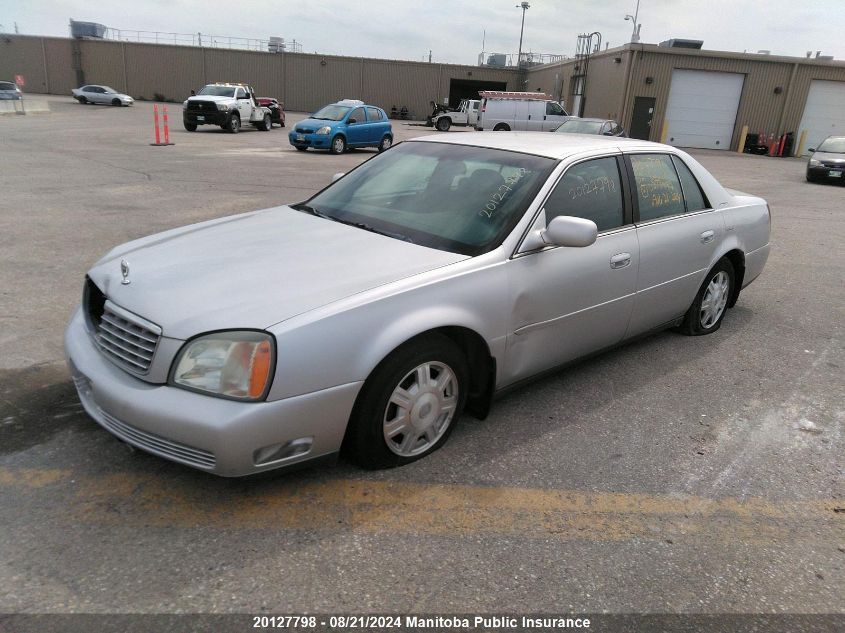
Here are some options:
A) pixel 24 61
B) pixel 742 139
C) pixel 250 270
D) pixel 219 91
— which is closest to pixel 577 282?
pixel 250 270

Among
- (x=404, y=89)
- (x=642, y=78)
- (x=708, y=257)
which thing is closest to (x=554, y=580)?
(x=708, y=257)

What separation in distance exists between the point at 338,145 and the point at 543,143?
16.6 meters

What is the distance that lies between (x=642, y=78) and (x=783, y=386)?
3143 centimetres

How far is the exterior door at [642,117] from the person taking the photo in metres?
32.2

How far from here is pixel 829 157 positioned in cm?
1830

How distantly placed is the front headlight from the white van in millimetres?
29577

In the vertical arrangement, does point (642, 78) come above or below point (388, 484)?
above

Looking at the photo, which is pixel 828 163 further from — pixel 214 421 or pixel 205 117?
pixel 205 117

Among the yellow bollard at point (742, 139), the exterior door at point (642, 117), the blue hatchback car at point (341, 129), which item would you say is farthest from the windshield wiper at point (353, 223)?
the yellow bollard at point (742, 139)

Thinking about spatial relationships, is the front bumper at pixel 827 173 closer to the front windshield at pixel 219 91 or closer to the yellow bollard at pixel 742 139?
the yellow bollard at pixel 742 139

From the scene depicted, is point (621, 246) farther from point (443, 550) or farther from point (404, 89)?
point (404, 89)

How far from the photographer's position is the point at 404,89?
53844mm

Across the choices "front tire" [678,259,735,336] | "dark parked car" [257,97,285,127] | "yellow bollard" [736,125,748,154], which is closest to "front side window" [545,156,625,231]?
"front tire" [678,259,735,336]

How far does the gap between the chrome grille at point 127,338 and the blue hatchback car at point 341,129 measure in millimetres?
16615
